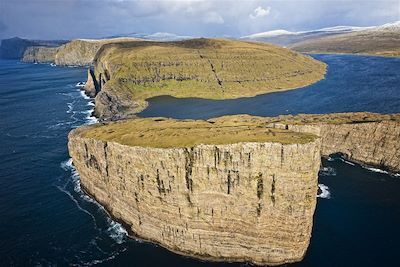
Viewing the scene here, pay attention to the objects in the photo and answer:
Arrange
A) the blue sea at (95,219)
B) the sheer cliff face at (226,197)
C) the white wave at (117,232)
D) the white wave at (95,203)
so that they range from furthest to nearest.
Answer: the white wave at (95,203) < the white wave at (117,232) < the blue sea at (95,219) < the sheer cliff face at (226,197)

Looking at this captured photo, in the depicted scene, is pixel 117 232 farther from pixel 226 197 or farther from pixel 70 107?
pixel 70 107

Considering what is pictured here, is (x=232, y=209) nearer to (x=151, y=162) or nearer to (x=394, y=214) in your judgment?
(x=151, y=162)

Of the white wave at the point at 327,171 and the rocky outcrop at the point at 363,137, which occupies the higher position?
the rocky outcrop at the point at 363,137

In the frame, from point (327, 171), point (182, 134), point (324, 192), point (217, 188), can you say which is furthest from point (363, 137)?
point (217, 188)

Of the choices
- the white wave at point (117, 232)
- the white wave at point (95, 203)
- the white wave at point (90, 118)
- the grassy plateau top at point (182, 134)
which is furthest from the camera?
the white wave at point (90, 118)

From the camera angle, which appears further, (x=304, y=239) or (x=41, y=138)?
(x=41, y=138)

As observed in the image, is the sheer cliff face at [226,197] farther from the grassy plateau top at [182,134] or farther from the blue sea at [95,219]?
the blue sea at [95,219]

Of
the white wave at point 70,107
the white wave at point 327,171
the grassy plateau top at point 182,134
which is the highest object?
the grassy plateau top at point 182,134

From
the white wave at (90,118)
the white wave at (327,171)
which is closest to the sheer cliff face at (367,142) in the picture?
the white wave at (327,171)

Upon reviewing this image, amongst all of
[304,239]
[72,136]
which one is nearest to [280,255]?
[304,239]

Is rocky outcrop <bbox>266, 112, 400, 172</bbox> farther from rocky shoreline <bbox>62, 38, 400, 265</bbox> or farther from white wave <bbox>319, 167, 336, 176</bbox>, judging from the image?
rocky shoreline <bbox>62, 38, 400, 265</bbox>
